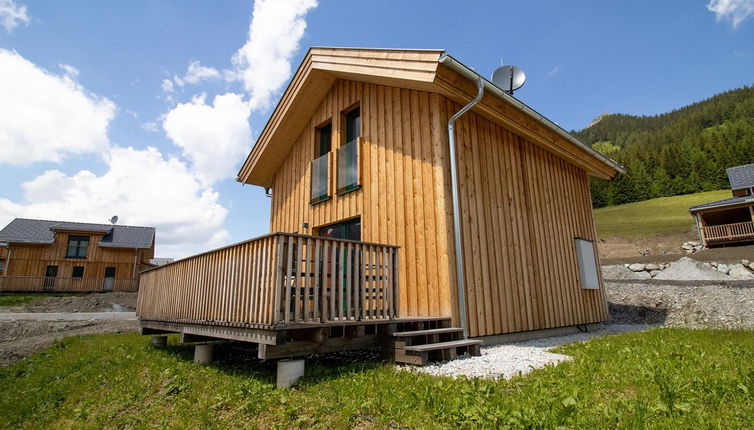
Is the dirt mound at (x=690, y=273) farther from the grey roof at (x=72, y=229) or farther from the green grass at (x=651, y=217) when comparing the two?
the grey roof at (x=72, y=229)

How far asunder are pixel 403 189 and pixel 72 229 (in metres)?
35.3

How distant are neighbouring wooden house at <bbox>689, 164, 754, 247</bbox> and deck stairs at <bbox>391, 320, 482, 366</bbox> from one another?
31186 mm

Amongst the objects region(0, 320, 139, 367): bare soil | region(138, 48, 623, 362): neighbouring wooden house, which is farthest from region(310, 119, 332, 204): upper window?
region(0, 320, 139, 367): bare soil

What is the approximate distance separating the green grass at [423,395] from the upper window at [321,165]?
4.06 m

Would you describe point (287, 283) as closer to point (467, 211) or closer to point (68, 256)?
point (467, 211)

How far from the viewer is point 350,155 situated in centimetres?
866

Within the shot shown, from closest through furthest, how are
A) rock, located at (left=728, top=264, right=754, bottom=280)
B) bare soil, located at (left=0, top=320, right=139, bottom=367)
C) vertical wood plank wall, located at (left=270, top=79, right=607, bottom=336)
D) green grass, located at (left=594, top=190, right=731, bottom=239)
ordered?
vertical wood plank wall, located at (left=270, top=79, right=607, bottom=336), bare soil, located at (left=0, top=320, right=139, bottom=367), rock, located at (left=728, top=264, right=754, bottom=280), green grass, located at (left=594, top=190, right=731, bottom=239)

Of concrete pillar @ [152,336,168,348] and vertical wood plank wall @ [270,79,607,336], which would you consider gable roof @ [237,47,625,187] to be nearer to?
vertical wood plank wall @ [270,79,607,336]

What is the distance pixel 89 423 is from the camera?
15.8 ft

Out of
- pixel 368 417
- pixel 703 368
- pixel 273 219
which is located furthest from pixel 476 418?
pixel 273 219

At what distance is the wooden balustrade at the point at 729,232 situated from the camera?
26075mm

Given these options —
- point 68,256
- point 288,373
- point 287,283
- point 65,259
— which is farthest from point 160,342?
point 68,256

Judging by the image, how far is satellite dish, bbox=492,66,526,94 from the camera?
942cm

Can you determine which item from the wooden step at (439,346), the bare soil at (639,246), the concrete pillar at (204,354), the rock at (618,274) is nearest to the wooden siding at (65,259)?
the concrete pillar at (204,354)
